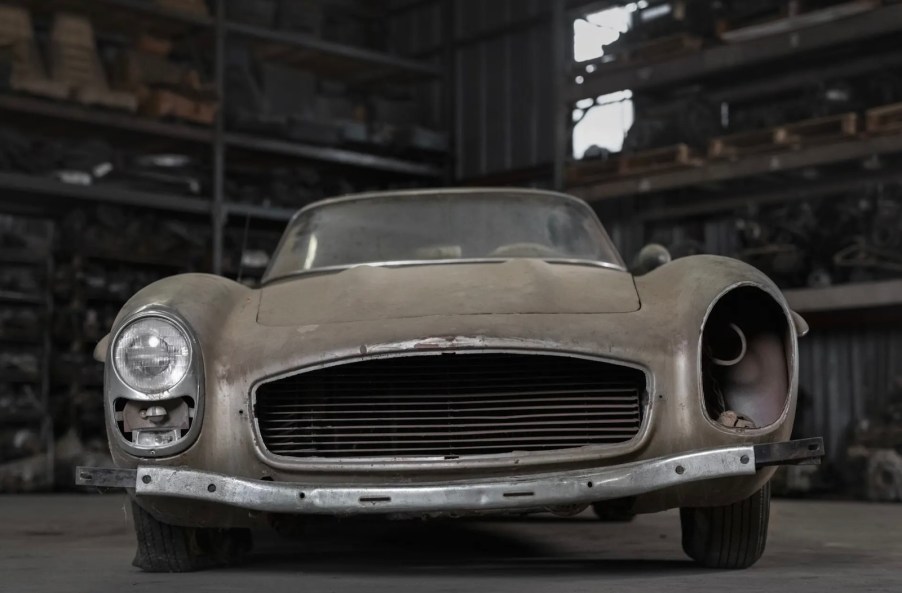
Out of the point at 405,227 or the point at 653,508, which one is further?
the point at 405,227

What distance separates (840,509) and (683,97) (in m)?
4.11

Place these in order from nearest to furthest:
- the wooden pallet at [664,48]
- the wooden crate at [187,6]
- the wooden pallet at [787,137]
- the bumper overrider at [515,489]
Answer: the bumper overrider at [515,489] → the wooden pallet at [787,137] → the wooden pallet at [664,48] → the wooden crate at [187,6]

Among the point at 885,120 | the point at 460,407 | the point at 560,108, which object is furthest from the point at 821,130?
the point at 460,407

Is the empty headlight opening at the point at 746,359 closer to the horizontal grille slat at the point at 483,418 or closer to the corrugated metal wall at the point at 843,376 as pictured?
the horizontal grille slat at the point at 483,418

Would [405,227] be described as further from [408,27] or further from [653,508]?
[408,27]

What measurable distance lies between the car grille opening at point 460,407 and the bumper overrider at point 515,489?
133 millimetres

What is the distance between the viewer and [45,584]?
11.3 feet

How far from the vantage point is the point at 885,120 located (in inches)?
341

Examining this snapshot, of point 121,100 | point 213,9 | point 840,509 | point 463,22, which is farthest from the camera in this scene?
point 463,22

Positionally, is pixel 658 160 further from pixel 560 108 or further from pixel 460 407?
pixel 460 407

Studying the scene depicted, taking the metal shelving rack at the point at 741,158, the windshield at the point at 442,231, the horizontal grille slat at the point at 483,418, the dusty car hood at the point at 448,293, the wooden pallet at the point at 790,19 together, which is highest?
the wooden pallet at the point at 790,19

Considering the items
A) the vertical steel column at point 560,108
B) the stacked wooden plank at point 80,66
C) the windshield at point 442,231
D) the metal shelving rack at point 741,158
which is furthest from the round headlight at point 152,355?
the vertical steel column at point 560,108

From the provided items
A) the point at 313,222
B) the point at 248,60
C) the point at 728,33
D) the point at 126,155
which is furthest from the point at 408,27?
the point at 313,222

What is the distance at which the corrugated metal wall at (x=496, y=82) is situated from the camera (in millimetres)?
13039
